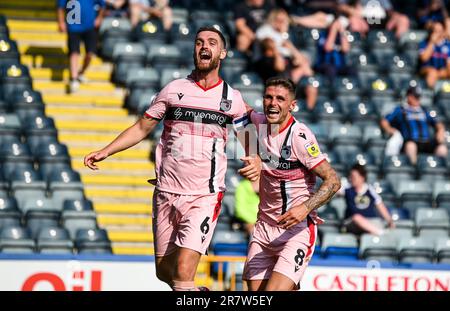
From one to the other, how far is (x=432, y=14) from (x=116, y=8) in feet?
17.6

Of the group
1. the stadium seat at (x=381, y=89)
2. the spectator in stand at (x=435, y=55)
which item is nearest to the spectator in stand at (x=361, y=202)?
the stadium seat at (x=381, y=89)

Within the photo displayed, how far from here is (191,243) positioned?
35.5ft

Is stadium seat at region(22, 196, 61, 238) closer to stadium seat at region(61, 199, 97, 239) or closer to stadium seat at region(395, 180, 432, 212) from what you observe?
stadium seat at region(61, 199, 97, 239)

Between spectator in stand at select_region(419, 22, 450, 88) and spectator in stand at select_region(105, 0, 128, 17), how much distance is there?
478 cm

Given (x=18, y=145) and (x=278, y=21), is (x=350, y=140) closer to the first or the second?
(x=278, y=21)

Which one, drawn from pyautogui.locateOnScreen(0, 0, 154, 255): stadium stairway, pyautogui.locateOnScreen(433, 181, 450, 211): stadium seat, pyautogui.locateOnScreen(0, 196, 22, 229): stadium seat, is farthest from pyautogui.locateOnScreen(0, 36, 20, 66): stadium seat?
pyautogui.locateOnScreen(433, 181, 450, 211): stadium seat

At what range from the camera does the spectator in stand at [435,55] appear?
20000mm

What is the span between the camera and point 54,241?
48.5 ft

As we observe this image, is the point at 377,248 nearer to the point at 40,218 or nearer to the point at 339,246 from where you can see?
the point at 339,246

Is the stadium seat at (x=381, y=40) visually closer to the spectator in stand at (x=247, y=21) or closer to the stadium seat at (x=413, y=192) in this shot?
the spectator in stand at (x=247, y=21)

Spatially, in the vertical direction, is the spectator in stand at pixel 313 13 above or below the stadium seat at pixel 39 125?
above

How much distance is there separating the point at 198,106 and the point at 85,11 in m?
7.50

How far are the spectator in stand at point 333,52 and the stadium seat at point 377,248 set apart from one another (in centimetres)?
398

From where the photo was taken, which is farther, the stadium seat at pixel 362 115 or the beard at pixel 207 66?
the stadium seat at pixel 362 115
